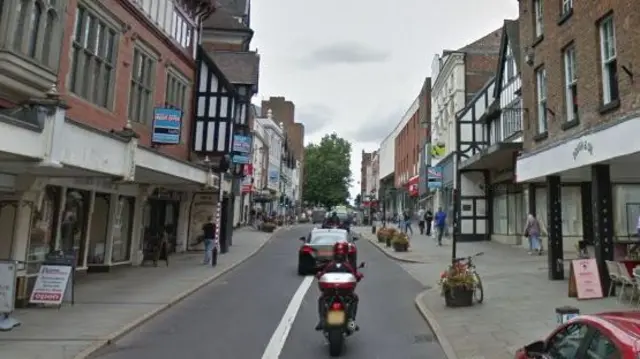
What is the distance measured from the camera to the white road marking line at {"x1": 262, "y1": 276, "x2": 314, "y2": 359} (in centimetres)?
782

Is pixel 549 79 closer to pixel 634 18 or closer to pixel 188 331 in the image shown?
pixel 634 18

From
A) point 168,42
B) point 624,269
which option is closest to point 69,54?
point 168,42

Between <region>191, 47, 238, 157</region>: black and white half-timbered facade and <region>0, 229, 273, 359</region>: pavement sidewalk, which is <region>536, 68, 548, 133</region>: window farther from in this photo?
<region>191, 47, 238, 157</region>: black and white half-timbered facade

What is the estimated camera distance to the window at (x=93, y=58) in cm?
1359

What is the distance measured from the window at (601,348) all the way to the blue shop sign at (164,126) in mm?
16123

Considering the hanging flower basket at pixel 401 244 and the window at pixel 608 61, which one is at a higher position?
the window at pixel 608 61

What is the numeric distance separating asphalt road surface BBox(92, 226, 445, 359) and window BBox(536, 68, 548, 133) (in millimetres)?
5991

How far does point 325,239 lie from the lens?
58.7 feet

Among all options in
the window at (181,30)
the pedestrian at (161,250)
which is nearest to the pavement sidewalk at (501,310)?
the pedestrian at (161,250)

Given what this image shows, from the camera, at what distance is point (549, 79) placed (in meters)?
15.1

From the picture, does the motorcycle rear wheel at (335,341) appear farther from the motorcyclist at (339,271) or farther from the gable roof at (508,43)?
the gable roof at (508,43)

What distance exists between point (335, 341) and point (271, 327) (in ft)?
A: 7.32

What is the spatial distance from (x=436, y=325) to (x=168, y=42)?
14.8 meters

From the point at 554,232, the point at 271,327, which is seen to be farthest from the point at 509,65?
the point at 271,327
